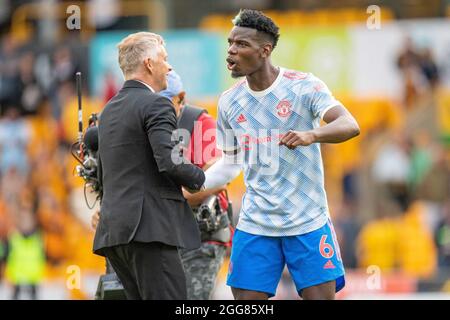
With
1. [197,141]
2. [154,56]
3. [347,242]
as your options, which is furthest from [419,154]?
[154,56]

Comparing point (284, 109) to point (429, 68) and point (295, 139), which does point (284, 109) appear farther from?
point (429, 68)

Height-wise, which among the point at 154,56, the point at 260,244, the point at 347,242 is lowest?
the point at 347,242

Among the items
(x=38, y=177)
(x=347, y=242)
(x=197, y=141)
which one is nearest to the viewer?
(x=197, y=141)

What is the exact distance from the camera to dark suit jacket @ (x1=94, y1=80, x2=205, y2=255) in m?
7.26

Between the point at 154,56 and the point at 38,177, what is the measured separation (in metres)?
13.1

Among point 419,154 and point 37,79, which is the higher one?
point 37,79

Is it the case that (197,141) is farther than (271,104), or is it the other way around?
(197,141)

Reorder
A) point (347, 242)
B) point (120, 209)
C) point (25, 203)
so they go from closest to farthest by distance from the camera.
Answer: point (120, 209) → point (347, 242) → point (25, 203)

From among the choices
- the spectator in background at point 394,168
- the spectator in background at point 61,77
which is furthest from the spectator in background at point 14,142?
the spectator in background at point 394,168

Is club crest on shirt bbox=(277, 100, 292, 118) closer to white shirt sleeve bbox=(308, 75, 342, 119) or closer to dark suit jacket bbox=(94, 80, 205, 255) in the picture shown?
white shirt sleeve bbox=(308, 75, 342, 119)

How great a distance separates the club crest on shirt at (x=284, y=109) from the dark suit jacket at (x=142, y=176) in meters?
0.73

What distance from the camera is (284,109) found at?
25.7 feet

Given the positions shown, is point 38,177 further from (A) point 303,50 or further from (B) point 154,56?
(B) point 154,56

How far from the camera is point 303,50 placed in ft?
65.5
